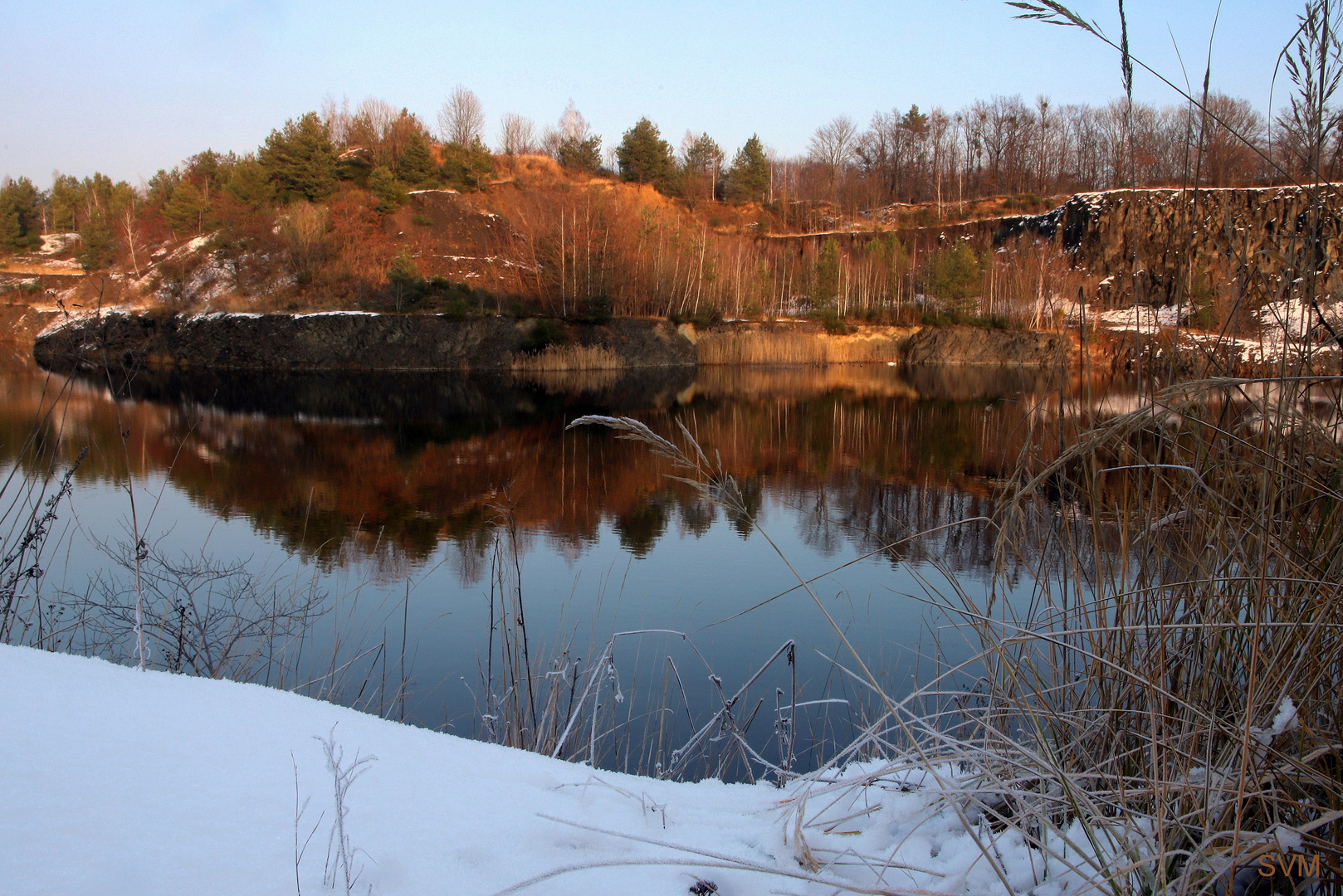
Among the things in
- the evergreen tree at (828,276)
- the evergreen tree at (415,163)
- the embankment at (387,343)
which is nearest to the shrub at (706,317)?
A: the embankment at (387,343)

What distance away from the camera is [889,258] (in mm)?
40938

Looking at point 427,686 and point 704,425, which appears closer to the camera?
point 427,686

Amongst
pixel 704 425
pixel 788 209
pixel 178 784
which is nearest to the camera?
pixel 178 784

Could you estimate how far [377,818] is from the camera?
4.52 ft

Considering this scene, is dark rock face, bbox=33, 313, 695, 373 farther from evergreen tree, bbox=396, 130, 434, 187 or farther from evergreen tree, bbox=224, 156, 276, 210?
evergreen tree, bbox=396, 130, 434, 187

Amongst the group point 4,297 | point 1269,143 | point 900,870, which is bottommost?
point 900,870

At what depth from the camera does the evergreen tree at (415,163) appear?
41.5 m

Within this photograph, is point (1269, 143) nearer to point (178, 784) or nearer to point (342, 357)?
point (178, 784)

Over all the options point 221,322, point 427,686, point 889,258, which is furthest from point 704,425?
point 889,258

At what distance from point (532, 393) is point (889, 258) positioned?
2574 centimetres

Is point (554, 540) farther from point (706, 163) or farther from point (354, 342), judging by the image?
point (706, 163)

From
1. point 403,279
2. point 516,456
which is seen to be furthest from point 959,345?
point 516,456

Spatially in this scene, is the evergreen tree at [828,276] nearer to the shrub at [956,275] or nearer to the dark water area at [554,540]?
the shrub at [956,275]

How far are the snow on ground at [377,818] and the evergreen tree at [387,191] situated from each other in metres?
41.5
